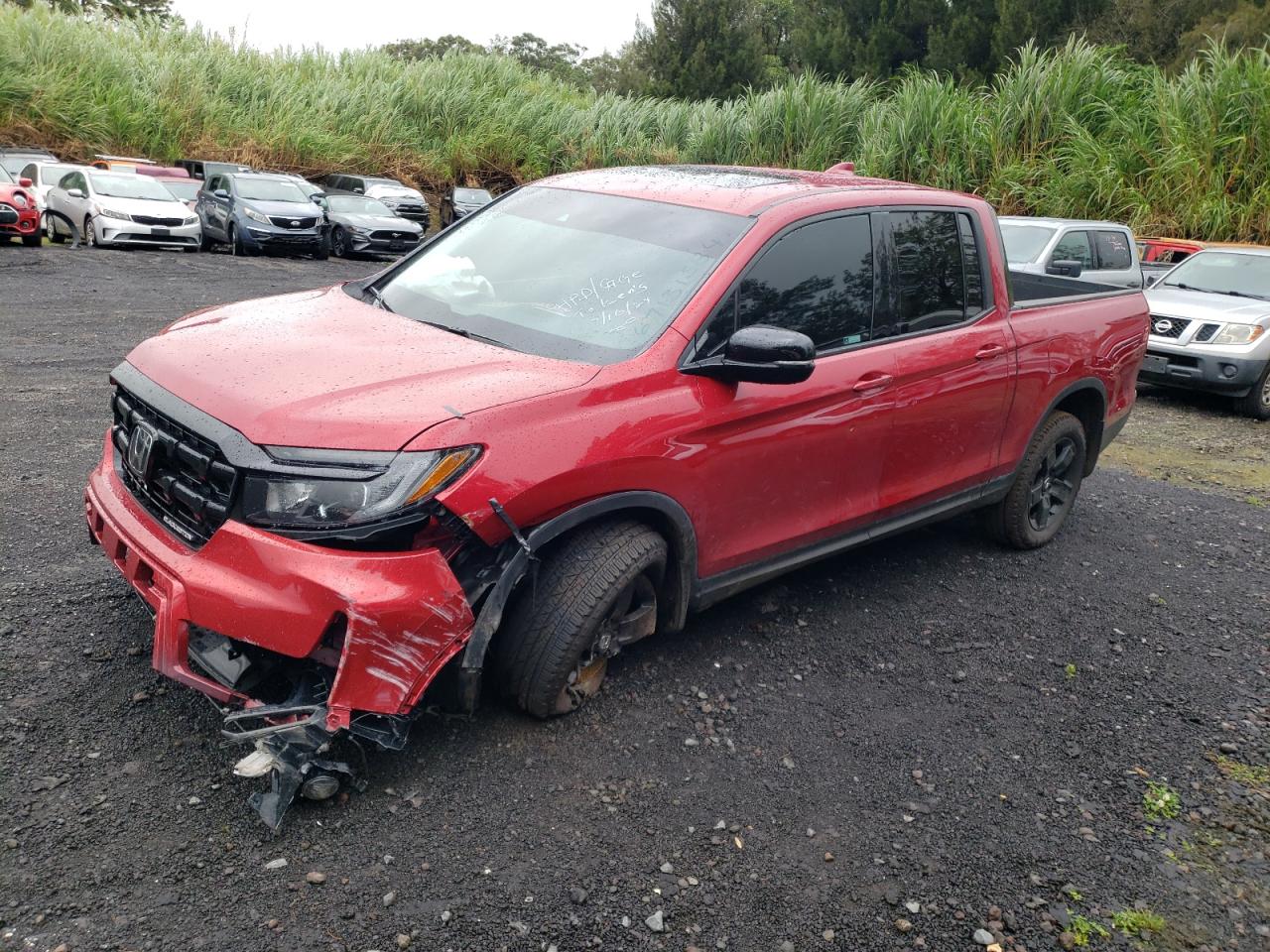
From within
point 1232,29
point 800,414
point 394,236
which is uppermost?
point 1232,29

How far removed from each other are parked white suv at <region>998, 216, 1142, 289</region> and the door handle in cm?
763

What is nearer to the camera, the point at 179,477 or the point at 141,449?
the point at 179,477

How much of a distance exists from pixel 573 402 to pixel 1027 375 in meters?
2.73

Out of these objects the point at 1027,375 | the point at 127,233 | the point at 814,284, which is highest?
the point at 814,284

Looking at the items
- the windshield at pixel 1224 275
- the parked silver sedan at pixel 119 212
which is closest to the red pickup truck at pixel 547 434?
the windshield at pixel 1224 275

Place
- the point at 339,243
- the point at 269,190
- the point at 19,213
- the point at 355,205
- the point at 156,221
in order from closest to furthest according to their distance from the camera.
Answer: the point at 19,213 → the point at 156,221 → the point at 269,190 → the point at 339,243 → the point at 355,205

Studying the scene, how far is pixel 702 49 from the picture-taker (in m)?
48.3

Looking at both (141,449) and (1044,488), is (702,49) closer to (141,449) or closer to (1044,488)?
(1044,488)

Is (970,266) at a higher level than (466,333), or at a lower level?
higher

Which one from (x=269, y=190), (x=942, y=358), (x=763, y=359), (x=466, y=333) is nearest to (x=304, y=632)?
(x=466, y=333)

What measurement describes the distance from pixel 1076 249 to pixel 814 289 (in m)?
8.83

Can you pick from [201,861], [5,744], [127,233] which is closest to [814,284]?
[201,861]

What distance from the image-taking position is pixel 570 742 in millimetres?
3539

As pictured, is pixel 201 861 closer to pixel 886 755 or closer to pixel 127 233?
pixel 886 755
